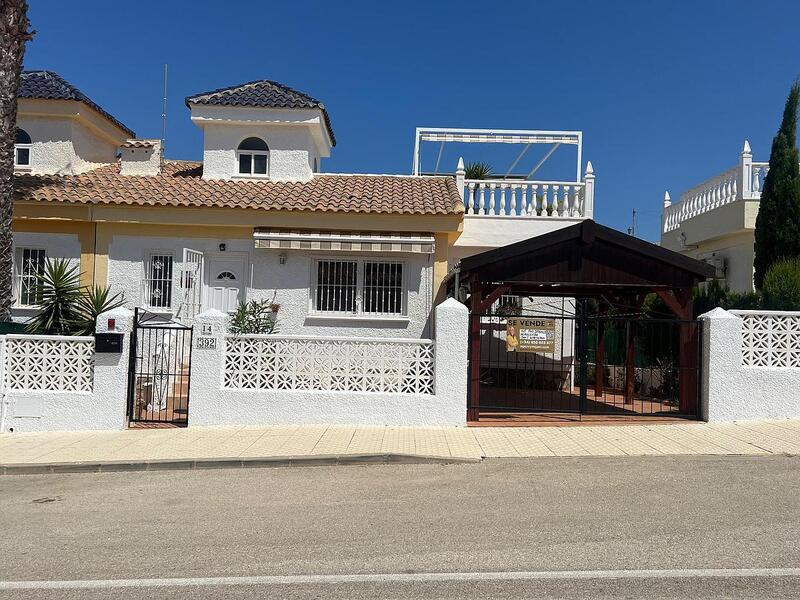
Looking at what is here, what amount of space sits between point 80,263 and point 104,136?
183 inches

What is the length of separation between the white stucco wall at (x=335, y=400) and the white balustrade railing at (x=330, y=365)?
15 centimetres

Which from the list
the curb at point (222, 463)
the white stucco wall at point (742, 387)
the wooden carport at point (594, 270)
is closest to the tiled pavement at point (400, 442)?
the curb at point (222, 463)

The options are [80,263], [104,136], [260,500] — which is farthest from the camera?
[104,136]

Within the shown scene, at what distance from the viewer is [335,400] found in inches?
421

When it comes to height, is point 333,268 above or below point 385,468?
above

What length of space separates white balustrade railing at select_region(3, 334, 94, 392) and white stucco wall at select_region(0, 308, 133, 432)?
129mm

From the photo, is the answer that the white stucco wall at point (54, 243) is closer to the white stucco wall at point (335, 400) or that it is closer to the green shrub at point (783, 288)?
the white stucco wall at point (335, 400)

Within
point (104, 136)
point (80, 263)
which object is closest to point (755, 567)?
point (80, 263)

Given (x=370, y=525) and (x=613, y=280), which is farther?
(x=613, y=280)

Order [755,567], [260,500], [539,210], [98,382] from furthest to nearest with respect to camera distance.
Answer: [539,210], [98,382], [260,500], [755,567]

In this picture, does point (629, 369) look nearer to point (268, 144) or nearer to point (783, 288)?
point (783, 288)

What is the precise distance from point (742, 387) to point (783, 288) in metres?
3.44

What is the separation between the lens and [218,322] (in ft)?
34.8

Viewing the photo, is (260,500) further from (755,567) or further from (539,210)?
(539,210)
